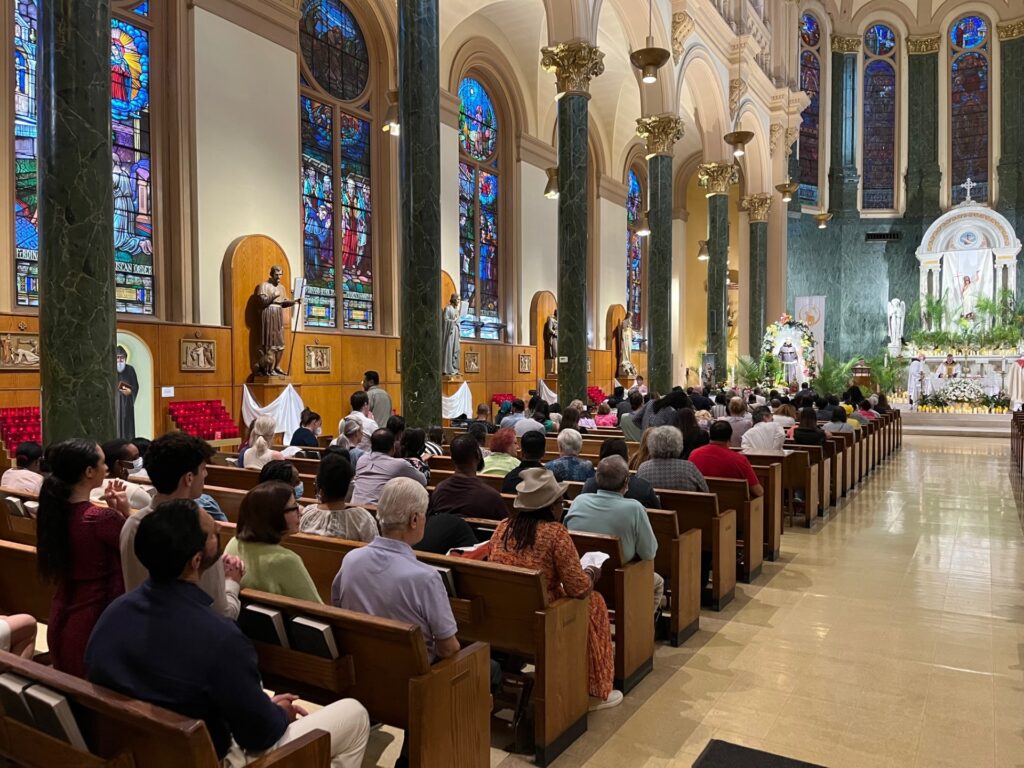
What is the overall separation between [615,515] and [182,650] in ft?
7.69

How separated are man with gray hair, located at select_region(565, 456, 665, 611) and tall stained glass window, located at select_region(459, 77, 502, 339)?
496 inches

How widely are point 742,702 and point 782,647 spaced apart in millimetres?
831

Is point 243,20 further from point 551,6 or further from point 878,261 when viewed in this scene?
point 878,261

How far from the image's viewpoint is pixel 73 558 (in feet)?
8.26

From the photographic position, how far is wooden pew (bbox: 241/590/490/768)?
2.33 m

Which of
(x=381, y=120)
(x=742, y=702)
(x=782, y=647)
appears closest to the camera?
(x=742, y=702)

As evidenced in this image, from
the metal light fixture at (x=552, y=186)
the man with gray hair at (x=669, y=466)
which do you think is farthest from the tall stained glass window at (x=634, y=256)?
the man with gray hair at (x=669, y=466)

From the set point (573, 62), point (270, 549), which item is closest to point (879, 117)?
point (573, 62)

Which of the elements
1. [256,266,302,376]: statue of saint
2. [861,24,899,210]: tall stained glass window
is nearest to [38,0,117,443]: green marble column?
Result: [256,266,302,376]: statue of saint

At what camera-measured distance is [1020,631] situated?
4.58 m

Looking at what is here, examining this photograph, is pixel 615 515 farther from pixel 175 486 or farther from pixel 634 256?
pixel 634 256

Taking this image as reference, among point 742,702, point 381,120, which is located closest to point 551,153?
point 381,120

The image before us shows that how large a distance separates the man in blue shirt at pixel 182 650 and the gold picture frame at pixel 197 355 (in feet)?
29.0

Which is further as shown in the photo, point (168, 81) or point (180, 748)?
point (168, 81)
